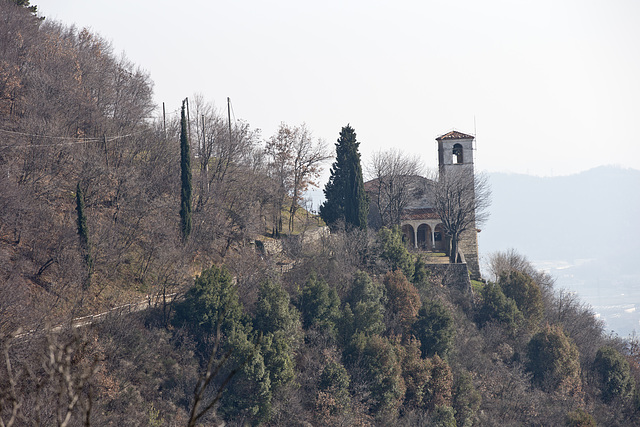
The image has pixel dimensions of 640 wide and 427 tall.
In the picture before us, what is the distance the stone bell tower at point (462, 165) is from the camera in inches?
1905

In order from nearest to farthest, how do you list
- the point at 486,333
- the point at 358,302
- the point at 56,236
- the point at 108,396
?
the point at 108,396, the point at 56,236, the point at 358,302, the point at 486,333

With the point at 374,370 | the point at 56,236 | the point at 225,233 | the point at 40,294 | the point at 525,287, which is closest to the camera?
the point at 40,294

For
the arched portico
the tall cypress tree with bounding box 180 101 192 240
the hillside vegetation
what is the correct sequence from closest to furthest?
the hillside vegetation < the tall cypress tree with bounding box 180 101 192 240 < the arched portico

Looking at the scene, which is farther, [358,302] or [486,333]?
[486,333]

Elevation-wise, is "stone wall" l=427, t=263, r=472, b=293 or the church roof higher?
the church roof

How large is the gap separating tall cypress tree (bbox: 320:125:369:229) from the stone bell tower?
8.20 metres

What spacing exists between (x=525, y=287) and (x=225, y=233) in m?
21.8

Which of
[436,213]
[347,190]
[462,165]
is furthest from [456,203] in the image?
[347,190]

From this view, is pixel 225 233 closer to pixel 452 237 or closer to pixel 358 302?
pixel 358 302

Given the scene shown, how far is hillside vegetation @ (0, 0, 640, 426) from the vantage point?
23.8m

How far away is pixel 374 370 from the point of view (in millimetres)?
30109

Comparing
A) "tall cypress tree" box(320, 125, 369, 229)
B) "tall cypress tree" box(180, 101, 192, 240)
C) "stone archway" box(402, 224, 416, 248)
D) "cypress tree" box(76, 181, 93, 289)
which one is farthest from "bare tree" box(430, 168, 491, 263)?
"cypress tree" box(76, 181, 93, 289)

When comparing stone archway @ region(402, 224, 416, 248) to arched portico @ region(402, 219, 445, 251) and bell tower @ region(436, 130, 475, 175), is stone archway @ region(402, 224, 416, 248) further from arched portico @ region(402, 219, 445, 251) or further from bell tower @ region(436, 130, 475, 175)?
bell tower @ region(436, 130, 475, 175)

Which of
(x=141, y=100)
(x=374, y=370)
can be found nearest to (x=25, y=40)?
(x=141, y=100)
